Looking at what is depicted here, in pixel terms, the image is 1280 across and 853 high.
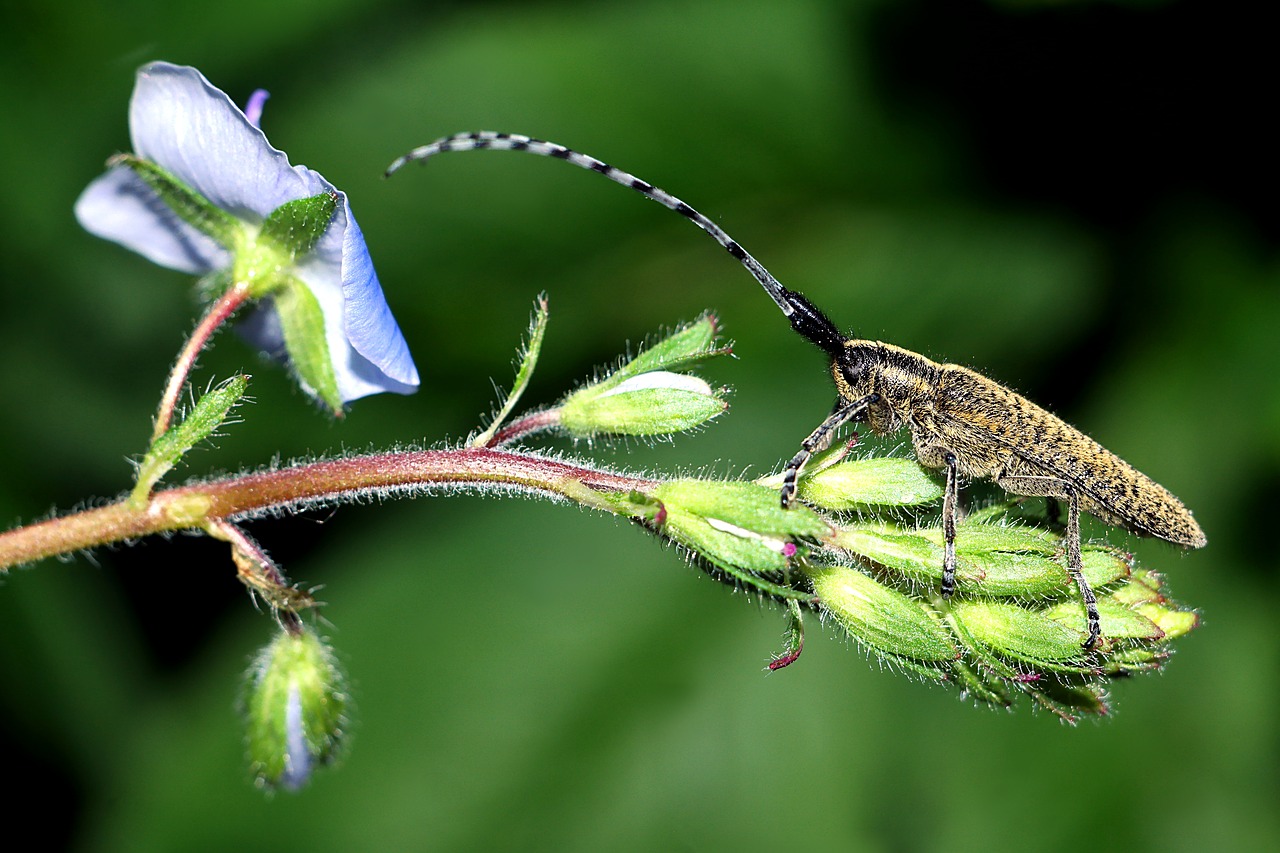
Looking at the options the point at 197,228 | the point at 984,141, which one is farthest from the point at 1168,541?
the point at 984,141

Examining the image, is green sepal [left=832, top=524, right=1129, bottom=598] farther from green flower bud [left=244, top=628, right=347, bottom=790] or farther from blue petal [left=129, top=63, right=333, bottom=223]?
blue petal [left=129, top=63, right=333, bottom=223]

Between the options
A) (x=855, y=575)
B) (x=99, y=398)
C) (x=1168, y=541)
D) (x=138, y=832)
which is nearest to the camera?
(x=855, y=575)

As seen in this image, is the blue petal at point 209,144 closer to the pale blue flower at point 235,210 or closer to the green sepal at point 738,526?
the pale blue flower at point 235,210

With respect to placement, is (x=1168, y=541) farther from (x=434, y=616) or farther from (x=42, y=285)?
(x=42, y=285)

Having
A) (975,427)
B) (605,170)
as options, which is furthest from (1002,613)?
(605,170)

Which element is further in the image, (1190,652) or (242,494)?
(1190,652)

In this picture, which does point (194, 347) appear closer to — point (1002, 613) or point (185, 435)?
point (185, 435)

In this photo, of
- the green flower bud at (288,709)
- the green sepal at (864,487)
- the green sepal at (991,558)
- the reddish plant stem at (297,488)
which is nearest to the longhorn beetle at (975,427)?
the green sepal at (864,487)
